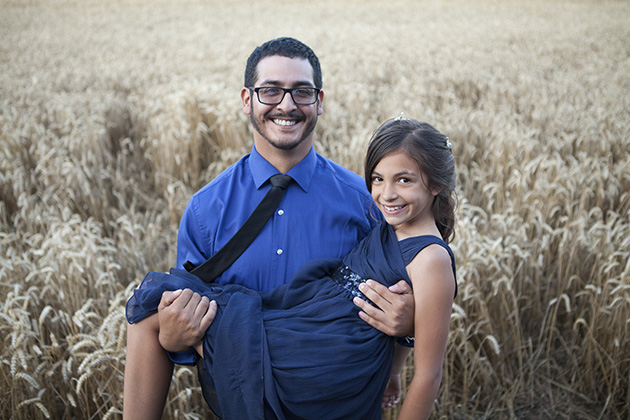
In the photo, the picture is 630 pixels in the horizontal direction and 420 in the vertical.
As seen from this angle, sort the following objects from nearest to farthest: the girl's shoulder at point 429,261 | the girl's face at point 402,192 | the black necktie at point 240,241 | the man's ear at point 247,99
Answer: the girl's shoulder at point 429,261 < the girl's face at point 402,192 < the black necktie at point 240,241 < the man's ear at point 247,99

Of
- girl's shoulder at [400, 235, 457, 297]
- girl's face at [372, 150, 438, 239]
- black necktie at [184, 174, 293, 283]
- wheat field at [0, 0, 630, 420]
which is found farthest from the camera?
wheat field at [0, 0, 630, 420]

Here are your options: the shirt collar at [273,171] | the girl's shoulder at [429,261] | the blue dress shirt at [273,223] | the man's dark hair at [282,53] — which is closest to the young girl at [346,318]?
the girl's shoulder at [429,261]

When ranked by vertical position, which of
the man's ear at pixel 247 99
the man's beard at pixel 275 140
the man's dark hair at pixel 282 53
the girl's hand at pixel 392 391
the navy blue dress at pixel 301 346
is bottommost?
the girl's hand at pixel 392 391

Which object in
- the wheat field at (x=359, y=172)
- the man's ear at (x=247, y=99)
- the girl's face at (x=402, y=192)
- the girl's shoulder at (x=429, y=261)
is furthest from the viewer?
the wheat field at (x=359, y=172)

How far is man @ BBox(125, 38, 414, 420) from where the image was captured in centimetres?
183

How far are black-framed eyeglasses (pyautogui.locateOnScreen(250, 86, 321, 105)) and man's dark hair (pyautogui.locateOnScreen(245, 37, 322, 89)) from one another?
0.28 feet

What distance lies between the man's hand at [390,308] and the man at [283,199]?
1.06 ft

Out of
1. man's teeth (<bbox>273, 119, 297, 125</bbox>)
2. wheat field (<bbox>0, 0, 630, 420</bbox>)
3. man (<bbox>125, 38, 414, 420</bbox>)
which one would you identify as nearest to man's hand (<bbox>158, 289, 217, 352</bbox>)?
man (<bbox>125, 38, 414, 420</bbox>)

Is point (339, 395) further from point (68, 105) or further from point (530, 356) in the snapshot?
point (68, 105)

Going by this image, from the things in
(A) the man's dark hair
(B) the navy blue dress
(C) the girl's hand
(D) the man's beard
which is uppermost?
(A) the man's dark hair

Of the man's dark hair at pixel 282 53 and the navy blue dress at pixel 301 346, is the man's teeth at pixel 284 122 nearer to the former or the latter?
the man's dark hair at pixel 282 53

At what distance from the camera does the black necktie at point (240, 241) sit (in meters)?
1.80

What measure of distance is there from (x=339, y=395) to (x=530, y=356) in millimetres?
1540

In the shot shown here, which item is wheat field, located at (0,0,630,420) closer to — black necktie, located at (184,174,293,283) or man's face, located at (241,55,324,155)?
black necktie, located at (184,174,293,283)
